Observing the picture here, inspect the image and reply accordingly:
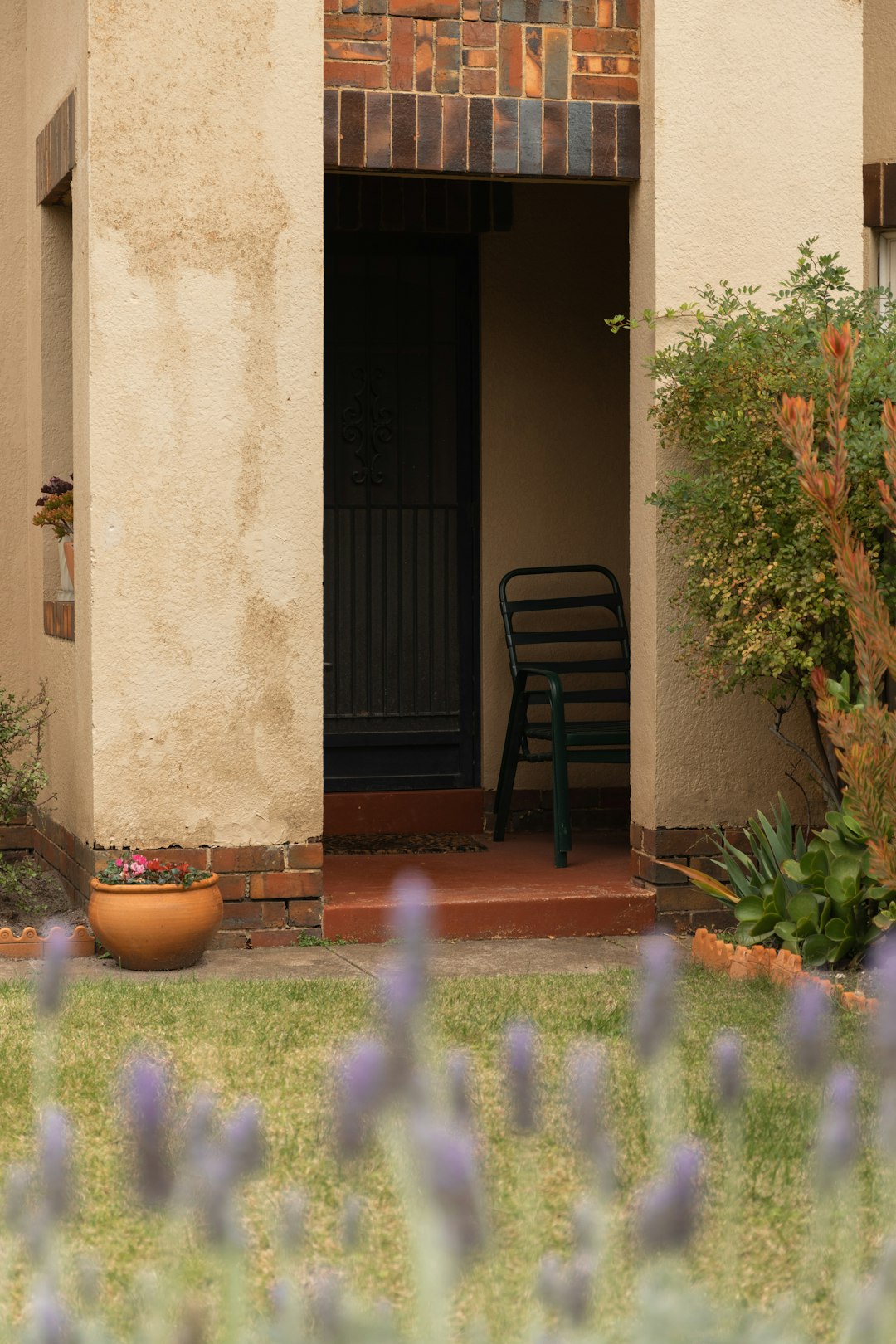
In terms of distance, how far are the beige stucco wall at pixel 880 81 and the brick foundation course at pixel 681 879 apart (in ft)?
9.78

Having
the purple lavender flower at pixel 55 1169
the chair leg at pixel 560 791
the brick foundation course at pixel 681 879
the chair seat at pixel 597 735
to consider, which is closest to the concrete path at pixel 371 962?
the brick foundation course at pixel 681 879

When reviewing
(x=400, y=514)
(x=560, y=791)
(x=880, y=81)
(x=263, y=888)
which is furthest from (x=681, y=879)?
(x=880, y=81)

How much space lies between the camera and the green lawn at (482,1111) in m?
2.98

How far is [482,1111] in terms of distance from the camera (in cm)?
393

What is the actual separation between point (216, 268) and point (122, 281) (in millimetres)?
325

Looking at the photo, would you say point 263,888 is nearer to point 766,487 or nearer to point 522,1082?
point 766,487

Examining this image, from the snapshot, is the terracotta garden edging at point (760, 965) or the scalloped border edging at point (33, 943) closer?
the terracotta garden edging at point (760, 965)

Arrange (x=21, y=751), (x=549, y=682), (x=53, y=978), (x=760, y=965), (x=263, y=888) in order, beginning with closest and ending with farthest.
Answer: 1. (x=53, y=978)
2. (x=760, y=965)
3. (x=263, y=888)
4. (x=21, y=751)
5. (x=549, y=682)

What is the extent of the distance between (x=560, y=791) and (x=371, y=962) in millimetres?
1453

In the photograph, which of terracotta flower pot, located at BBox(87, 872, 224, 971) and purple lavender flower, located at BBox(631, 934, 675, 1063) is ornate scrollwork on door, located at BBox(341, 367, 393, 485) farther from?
purple lavender flower, located at BBox(631, 934, 675, 1063)

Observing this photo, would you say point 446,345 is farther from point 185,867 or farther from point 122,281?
point 185,867

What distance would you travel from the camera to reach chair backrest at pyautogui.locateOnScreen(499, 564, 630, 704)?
795 cm

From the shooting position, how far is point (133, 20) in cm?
585

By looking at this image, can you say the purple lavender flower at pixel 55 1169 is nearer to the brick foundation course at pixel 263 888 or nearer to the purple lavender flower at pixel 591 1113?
the purple lavender flower at pixel 591 1113
